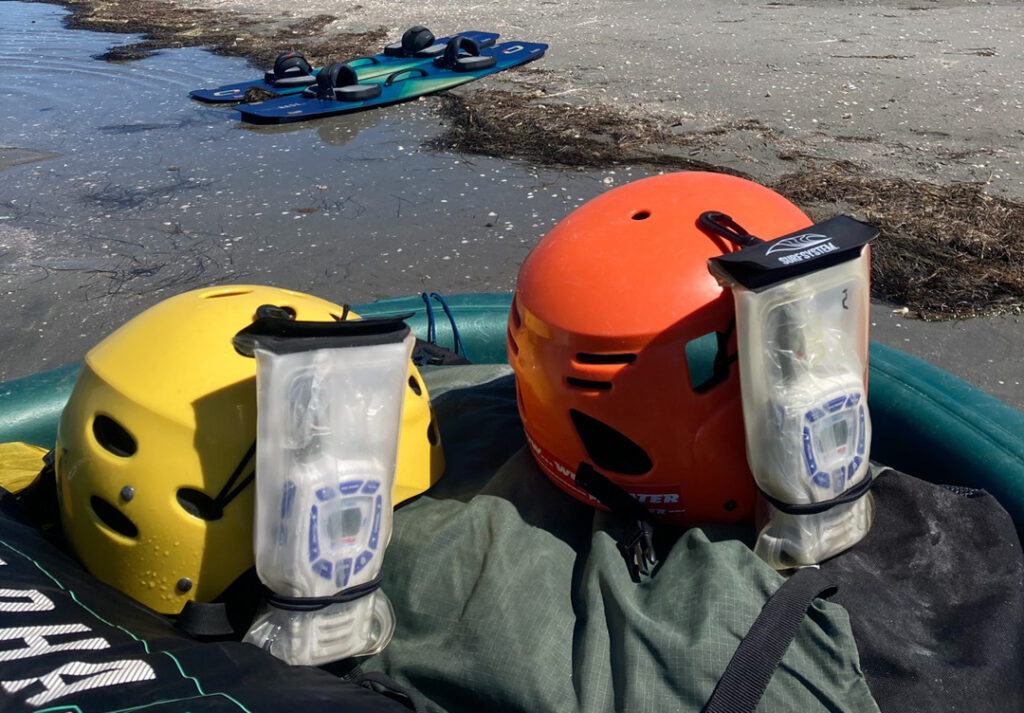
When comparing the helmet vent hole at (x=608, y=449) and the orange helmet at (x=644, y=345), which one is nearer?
the orange helmet at (x=644, y=345)

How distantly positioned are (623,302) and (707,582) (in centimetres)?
53

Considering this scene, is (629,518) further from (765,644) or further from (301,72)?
(301,72)

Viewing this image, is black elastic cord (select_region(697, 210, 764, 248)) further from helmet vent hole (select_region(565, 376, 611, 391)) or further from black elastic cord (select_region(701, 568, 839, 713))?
black elastic cord (select_region(701, 568, 839, 713))

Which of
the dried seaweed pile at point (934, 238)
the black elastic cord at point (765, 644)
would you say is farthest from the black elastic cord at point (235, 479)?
the dried seaweed pile at point (934, 238)

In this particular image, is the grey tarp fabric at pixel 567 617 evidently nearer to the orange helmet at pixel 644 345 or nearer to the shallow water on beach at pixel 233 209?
the orange helmet at pixel 644 345

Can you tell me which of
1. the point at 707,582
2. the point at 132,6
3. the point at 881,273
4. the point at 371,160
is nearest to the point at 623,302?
the point at 707,582

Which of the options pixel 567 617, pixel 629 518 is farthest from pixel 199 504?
pixel 629 518

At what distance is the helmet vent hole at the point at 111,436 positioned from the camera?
5.72 feet

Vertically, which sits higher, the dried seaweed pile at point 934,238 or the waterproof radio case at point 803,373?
the waterproof radio case at point 803,373

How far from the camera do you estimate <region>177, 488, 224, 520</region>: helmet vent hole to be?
1699mm

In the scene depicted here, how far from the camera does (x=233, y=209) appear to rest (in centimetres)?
545

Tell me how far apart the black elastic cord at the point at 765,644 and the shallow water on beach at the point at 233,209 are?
9.76 ft

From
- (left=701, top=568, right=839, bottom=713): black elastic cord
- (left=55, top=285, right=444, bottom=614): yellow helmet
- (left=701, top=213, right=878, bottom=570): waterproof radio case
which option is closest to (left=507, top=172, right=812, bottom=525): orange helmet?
(left=701, top=213, right=878, bottom=570): waterproof radio case

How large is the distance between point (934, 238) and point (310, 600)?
3.84 meters
